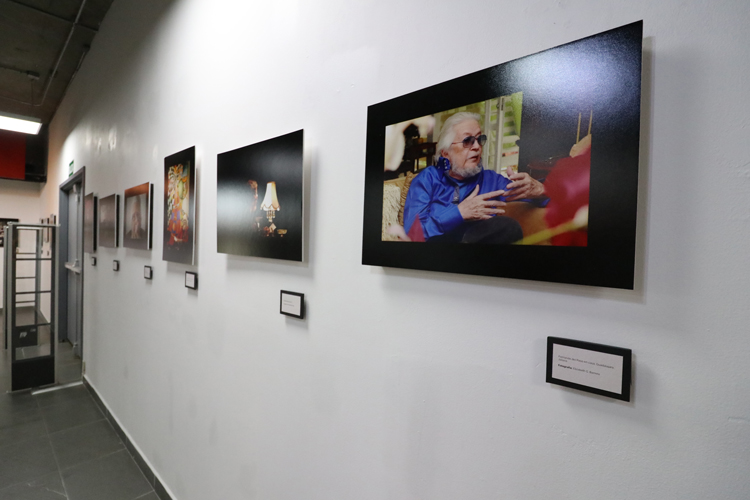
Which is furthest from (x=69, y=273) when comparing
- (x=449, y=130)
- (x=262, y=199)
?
(x=449, y=130)

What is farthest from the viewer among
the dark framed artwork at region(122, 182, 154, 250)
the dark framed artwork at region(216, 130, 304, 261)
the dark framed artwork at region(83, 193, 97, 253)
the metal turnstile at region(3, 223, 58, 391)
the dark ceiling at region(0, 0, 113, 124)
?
the dark framed artwork at region(83, 193, 97, 253)

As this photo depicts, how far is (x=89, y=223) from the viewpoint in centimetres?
391

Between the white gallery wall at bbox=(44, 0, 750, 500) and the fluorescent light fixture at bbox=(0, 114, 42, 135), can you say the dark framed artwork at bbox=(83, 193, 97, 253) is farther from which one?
the white gallery wall at bbox=(44, 0, 750, 500)

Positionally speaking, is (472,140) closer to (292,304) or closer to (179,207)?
(292,304)

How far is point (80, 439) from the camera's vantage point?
9.60 feet

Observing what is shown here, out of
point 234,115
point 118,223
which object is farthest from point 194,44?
point 118,223

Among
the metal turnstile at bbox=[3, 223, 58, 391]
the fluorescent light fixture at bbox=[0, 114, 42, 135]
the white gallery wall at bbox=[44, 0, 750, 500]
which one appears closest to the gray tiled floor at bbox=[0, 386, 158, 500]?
the metal turnstile at bbox=[3, 223, 58, 391]

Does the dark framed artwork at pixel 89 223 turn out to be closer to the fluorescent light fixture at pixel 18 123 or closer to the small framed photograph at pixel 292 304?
the fluorescent light fixture at pixel 18 123

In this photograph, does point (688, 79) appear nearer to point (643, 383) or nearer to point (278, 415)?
point (643, 383)

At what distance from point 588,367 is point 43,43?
557 centimetres

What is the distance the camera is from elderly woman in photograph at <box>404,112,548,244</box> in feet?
2.52

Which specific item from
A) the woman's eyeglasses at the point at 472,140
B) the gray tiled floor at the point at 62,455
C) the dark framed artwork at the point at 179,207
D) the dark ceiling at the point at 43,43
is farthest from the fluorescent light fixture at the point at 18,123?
the woman's eyeglasses at the point at 472,140

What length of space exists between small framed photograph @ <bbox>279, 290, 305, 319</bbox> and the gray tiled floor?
1872 millimetres

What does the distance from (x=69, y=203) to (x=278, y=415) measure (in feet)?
19.3
